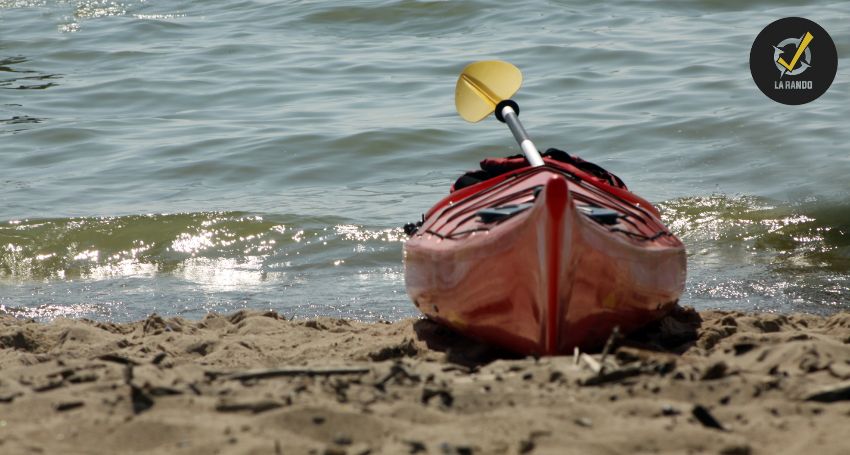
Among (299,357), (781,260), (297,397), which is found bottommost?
(781,260)

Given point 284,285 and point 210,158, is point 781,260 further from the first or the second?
point 210,158

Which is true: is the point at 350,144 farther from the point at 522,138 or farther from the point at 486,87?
the point at 522,138

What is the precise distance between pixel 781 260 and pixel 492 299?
392cm

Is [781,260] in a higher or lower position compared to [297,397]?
lower

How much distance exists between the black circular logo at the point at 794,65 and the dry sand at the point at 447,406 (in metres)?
8.06

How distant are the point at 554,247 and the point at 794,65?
8863mm

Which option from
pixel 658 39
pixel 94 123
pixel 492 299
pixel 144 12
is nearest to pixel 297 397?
pixel 492 299

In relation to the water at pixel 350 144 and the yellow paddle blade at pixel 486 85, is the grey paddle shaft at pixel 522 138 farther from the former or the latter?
the water at pixel 350 144

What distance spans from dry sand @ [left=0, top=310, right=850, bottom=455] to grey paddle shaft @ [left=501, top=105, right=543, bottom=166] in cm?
182

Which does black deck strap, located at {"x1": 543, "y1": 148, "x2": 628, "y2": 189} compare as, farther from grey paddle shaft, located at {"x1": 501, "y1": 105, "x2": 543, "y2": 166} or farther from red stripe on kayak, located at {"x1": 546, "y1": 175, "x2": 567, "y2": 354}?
red stripe on kayak, located at {"x1": 546, "y1": 175, "x2": 567, "y2": 354}

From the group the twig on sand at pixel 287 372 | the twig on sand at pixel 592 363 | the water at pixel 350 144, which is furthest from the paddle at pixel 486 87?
the twig on sand at pixel 287 372

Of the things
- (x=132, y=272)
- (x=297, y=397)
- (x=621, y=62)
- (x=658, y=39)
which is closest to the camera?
(x=297, y=397)

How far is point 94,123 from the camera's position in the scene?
12.2 metres

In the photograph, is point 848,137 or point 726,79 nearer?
point 848,137
